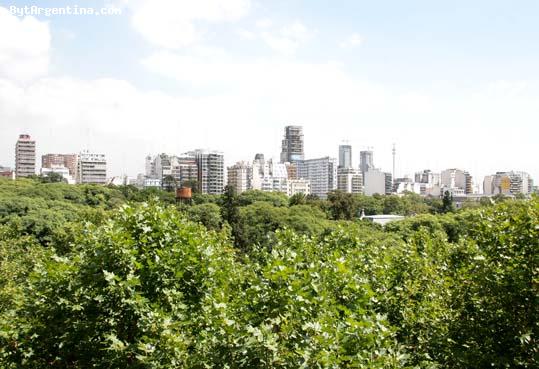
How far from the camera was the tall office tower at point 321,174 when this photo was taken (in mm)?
153125

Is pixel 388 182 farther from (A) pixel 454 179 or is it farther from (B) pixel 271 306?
(B) pixel 271 306

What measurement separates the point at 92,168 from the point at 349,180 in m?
74.7

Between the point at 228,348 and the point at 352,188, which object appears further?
the point at 352,188

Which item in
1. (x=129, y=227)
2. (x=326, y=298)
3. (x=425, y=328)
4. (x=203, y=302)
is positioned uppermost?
(x=129, y=227)

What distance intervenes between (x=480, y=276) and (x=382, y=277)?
226 centimetres

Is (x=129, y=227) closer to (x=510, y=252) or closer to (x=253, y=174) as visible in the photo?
(x=510, y=252)

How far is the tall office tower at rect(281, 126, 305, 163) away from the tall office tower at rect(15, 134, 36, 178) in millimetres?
84169

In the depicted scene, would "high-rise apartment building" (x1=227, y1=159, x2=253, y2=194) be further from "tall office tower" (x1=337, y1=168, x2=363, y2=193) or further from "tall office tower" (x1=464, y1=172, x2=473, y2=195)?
"tall office tower" (x1=464, y1=172, x2=473, y2=195)

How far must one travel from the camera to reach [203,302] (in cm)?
749

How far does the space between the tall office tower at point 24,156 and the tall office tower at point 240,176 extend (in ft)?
182

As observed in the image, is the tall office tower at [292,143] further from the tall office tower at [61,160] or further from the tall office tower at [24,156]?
the tall office tower at [24,156]

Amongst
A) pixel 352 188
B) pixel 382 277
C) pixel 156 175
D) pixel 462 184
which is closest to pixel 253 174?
pixel 352 188

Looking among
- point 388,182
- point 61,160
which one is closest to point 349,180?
point 388,182

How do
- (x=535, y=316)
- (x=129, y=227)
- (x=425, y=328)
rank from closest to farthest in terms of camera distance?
(x=535, y=316) → (x=129, y=227) → (x=425, y=328)
